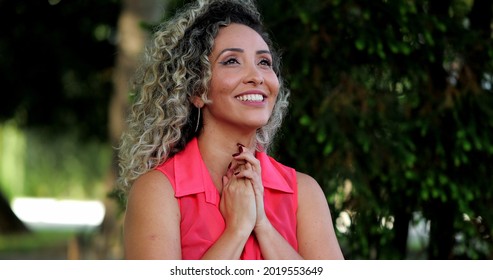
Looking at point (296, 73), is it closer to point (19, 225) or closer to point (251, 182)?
point (251, 182)

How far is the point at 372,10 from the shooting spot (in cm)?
483

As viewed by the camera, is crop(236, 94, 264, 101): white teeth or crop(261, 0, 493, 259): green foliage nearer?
crop(236, 94, 264, 101): white teeth

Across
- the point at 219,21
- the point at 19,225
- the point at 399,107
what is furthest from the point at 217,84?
the point at 19,225

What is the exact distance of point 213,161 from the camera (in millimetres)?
2975

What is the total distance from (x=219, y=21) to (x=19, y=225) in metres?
10.6

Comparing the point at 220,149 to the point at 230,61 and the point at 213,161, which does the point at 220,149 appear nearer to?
the point at 213,161

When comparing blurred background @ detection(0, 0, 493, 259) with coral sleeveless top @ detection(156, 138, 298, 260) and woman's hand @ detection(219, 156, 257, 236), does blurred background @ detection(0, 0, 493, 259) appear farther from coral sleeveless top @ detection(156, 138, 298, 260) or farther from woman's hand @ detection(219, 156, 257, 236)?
woman's hand @ detection(219, 156, 257, 236)

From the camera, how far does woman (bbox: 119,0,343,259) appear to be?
2740mm

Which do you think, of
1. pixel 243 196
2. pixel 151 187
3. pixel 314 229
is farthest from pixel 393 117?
pixel 151 187

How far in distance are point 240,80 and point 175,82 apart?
0.27 m

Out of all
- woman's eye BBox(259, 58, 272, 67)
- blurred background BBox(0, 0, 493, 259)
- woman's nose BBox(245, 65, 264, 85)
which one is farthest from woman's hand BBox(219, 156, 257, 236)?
blurred background BBox(0, 0, 493, 259)

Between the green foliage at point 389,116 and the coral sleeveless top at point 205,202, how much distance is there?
1659 millimetres

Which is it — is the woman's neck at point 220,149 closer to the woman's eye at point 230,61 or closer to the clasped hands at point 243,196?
the clasped hands at point 243,196

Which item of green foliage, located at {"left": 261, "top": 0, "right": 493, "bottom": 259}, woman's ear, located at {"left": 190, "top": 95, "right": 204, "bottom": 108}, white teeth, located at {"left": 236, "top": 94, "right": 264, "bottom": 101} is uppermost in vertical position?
green foliage, located at {"left": 261, "top": 0, "right": 493, "bottom": 259}
